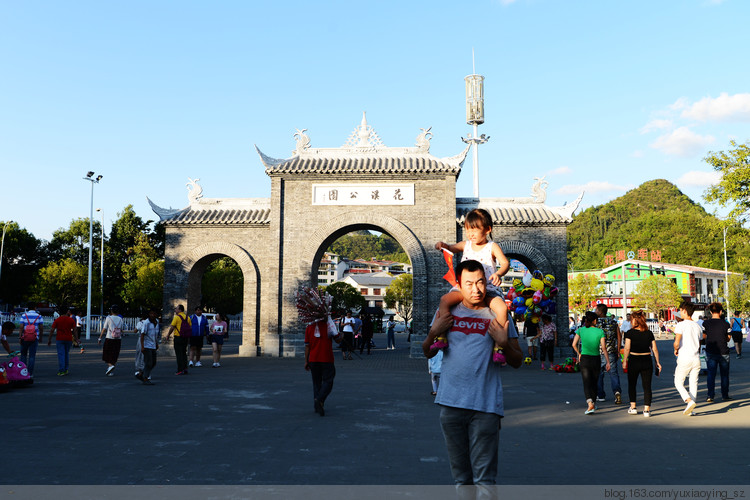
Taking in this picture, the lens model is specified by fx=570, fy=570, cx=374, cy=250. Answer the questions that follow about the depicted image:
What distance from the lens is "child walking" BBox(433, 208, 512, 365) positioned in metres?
3.58

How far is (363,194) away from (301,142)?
336 cm

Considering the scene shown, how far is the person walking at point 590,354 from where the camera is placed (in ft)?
29.1

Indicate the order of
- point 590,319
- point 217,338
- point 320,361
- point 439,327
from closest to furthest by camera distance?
point 439,327 < point 320,361 < point 590,319 < point 217,338

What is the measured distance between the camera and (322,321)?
9.04 m

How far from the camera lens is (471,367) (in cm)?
354

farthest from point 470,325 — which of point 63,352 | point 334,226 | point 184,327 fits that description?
point 334,226

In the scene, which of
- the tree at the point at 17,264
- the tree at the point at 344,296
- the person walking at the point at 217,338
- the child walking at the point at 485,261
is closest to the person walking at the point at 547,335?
the person walking at the point at 217,338

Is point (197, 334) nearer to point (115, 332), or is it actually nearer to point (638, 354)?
point (115, 332)

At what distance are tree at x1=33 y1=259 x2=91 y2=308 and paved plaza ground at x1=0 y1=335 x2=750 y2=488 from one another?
87.8 feet

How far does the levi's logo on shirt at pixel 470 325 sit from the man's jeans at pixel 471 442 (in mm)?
482

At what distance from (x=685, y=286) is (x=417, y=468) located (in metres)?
58.3

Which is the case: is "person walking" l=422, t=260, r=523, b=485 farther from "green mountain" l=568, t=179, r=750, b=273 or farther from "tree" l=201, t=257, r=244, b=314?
"green mountain" l=568, t=179, r=750, b=273

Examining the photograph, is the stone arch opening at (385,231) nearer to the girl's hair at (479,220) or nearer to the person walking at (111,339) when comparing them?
the person walking at (111,339)
